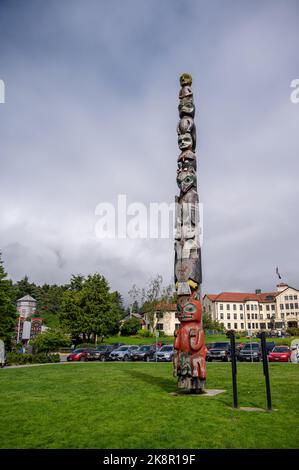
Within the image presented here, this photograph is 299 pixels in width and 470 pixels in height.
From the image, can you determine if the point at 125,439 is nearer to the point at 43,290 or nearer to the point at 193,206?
the point at 193,206

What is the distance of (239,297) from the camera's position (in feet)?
321

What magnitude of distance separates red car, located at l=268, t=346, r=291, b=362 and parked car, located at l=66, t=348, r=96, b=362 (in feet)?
56.8

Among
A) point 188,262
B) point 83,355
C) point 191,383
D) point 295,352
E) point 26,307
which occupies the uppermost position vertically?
point 26,307

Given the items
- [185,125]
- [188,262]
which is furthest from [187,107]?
[188,262]

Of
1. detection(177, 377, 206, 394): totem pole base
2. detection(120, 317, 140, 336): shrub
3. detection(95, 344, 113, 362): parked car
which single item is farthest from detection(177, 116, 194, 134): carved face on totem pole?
detection(120, 317, 140, 336): shrub

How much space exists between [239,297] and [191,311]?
3513 inches

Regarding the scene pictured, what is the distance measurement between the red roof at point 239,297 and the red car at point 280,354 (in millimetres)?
64531

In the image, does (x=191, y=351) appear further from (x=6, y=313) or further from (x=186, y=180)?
(x=6, y=313)

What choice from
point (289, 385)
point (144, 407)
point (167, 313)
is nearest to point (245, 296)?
point (167, 313)

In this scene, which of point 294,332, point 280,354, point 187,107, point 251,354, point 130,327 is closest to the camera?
point 187,107

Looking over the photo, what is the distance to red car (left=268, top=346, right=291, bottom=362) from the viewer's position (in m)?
29.5

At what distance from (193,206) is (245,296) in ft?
295

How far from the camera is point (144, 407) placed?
409 inches

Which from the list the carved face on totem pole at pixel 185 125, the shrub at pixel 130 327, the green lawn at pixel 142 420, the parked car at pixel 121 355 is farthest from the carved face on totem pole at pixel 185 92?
the shrub at pixel 130 327
